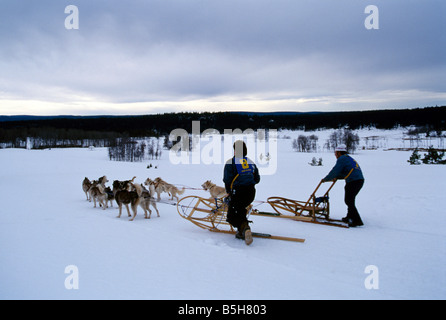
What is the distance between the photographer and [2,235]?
4.31 metres

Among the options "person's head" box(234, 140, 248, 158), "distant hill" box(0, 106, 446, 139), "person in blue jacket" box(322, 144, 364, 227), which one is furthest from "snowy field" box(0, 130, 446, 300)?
"distant hill" box(0, 106, 446, 139)

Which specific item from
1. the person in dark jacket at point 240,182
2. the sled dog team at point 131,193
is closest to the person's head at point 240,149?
the person in dark jacket at point 240,182

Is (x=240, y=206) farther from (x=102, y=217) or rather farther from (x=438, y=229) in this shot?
(x=438, y=229)

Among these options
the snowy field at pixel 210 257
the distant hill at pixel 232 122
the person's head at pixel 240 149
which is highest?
the distant hill at pixel 232 122

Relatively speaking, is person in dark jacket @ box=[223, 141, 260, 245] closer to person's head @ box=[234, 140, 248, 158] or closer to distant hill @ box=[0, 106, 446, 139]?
person's head @ box=[234, 140, 248, 158]

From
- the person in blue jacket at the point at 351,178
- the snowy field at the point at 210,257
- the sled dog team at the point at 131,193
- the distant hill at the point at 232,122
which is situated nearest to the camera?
the snowy field at the point at 210,257

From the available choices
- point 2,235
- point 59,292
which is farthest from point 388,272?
point 2,235

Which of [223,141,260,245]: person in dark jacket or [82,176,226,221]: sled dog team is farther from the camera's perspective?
[82,176,226,221]: sled dog team

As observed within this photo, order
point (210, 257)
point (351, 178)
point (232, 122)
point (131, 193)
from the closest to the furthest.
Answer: point (210, 257) → point (351, 178) → point (131, 193) → point (232, 122)

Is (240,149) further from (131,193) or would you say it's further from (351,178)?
(131,193)

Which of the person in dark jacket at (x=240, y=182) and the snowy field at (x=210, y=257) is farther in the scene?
the person in dark jacket at (x=240, y=182)

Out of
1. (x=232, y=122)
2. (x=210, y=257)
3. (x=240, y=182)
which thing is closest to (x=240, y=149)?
(x=240, y=182)

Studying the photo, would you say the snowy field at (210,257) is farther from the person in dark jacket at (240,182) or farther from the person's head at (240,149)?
the person's head at (240,149)
